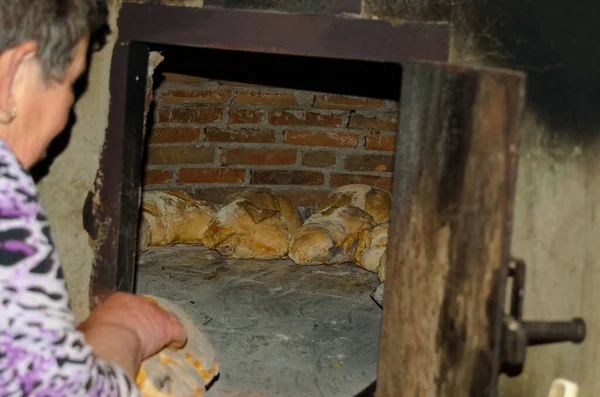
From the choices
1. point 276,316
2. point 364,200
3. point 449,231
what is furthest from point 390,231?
point 364,200

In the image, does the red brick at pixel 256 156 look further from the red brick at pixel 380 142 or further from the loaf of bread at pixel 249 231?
the red brick at pixel 380 142

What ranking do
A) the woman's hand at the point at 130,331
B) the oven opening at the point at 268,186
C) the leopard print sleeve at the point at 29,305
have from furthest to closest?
the oven opening at the point at 268,186 → the woman's hand at the point at 130,331 → the leopard print sleeve at the point at 29,305

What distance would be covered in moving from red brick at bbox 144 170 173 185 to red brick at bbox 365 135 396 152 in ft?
2.59

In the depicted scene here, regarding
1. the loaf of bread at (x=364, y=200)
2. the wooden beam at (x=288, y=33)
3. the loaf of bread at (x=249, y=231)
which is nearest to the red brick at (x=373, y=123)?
the loaf of bread at (x=364, y=200)

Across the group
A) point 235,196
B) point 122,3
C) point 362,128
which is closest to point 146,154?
point 235,196

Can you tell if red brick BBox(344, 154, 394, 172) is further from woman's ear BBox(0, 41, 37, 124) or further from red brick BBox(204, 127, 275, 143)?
woman's ear BBox(0, 41, 37, 124)

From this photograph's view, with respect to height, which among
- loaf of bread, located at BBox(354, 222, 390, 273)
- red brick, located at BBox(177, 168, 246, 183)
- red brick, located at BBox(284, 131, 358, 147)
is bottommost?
loaf of bread, located at BBox(354, 222, 390, 273)

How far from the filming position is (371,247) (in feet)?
10.1

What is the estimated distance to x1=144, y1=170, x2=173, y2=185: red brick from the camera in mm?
3262

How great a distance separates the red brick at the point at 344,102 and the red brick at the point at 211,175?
0.41 meters

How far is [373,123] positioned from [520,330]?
208cm

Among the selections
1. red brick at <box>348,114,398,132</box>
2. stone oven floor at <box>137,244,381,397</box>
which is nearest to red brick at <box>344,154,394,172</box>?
red brick at <box>348,114,398,132</box>

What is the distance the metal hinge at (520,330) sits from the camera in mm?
1281

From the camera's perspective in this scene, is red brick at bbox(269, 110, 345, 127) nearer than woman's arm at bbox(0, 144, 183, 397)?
No
